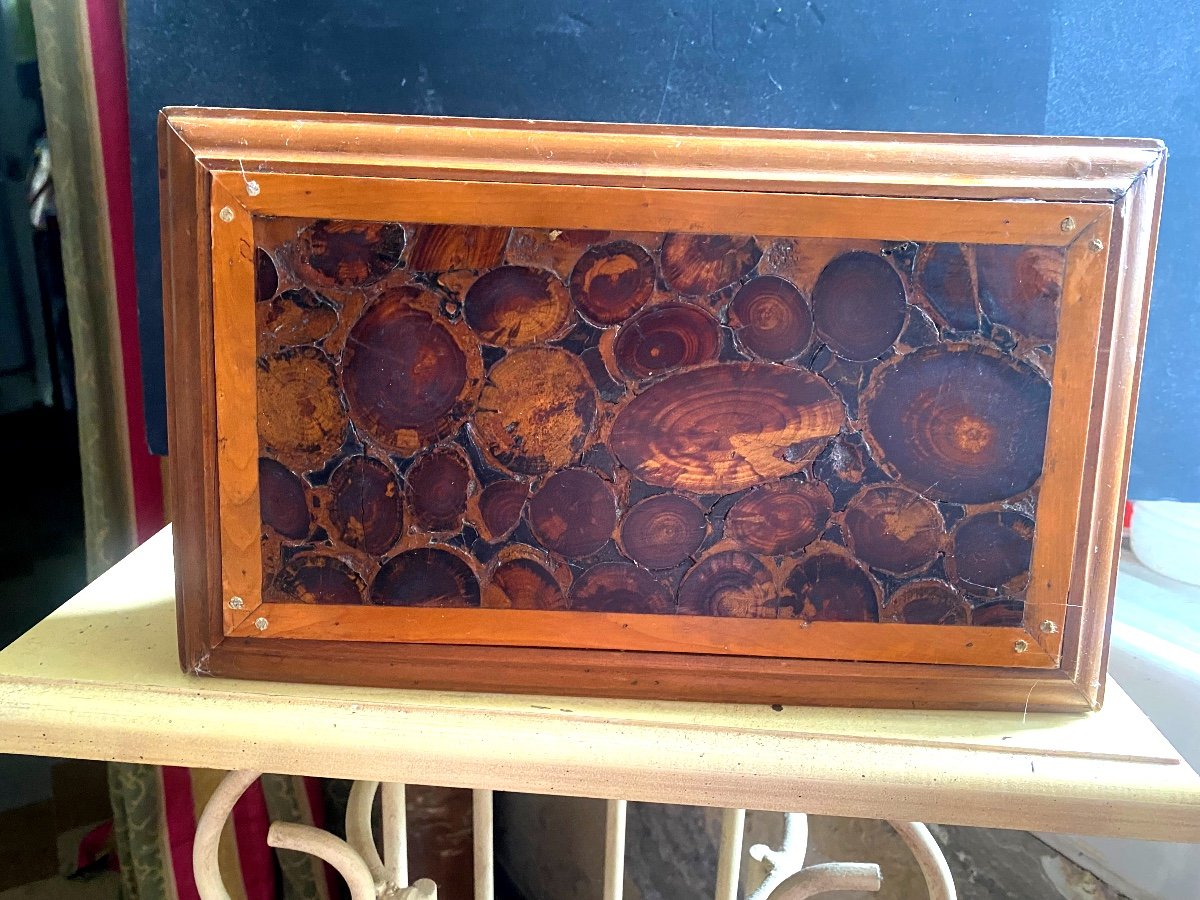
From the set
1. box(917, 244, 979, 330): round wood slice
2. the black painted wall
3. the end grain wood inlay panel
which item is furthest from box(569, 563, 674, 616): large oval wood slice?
the black painted wall

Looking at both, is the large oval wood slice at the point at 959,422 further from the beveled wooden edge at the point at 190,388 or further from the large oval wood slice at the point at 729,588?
the beveled wooden edge at the point at 190,388

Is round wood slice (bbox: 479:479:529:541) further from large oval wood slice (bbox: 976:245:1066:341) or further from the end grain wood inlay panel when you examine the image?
large oval wood slice (bbox: 976:245:1066:341)

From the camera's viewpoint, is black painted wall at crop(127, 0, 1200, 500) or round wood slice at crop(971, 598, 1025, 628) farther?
black painted wall at crop(127, 0, 1200, 500)

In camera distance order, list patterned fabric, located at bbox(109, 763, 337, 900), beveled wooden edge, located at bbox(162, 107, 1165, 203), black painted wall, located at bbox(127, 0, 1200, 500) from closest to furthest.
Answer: beveled wooden edge, located at bbox(162, 107, 1165, 203), black painted wall, located at bbox(127, 0, 1200, 500), patterned fabric, located at bbox(109, 763, 337, 900)

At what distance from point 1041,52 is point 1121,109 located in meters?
0.07

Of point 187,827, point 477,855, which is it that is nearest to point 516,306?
point 477,855

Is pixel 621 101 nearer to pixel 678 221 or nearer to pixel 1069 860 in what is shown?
pixel 678 221

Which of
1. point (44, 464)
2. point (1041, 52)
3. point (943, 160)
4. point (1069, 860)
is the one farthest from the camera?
point (44, 464)

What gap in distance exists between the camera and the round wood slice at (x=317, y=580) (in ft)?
1.68

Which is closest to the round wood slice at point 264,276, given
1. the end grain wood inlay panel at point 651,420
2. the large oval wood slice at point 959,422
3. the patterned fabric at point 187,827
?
the end grain wood inlay panel at point 651,420

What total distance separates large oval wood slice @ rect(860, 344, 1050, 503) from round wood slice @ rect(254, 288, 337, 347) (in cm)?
29

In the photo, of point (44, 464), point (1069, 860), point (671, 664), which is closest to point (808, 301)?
point (671, 664)

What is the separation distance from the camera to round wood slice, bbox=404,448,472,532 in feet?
1.63

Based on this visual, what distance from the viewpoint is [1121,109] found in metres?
0.66
